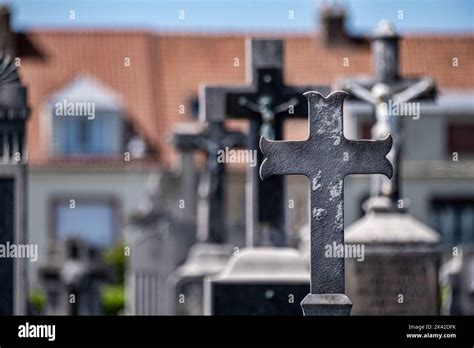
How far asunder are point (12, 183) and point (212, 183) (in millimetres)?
10241

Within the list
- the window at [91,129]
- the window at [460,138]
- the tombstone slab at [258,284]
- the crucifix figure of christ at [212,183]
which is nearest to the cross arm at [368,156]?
the tombstone slab at [258,284]

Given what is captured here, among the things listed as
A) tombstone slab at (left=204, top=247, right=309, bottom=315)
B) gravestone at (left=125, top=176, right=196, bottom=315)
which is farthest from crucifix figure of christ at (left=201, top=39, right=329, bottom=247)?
gravestone at (left=125, top=176, right=196, bottom=315)

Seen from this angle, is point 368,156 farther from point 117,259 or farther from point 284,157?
point 117,259

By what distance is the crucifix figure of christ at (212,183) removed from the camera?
25.5 m

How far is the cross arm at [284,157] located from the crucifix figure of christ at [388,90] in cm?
677

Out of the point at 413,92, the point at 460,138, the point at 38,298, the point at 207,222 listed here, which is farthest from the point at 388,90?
the point at 460,138

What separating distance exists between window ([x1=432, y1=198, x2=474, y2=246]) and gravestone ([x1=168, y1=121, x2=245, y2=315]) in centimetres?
2117

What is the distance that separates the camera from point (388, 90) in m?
20.6

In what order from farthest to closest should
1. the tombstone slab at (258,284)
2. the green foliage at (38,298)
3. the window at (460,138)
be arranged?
1. the window at (460,138)
2. the green foliage at (38,298)
3. the tombstone slab at (258,284)

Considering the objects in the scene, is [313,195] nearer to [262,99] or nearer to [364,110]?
[262,99]

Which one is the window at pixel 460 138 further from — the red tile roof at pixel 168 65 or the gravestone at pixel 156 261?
the gravestone at pixel 156 261

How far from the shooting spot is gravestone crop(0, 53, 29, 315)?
52.3 feet

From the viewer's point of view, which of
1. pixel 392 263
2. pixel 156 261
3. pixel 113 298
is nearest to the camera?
pixel 392 263

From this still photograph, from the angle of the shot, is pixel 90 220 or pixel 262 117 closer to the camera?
pixel 262 117
